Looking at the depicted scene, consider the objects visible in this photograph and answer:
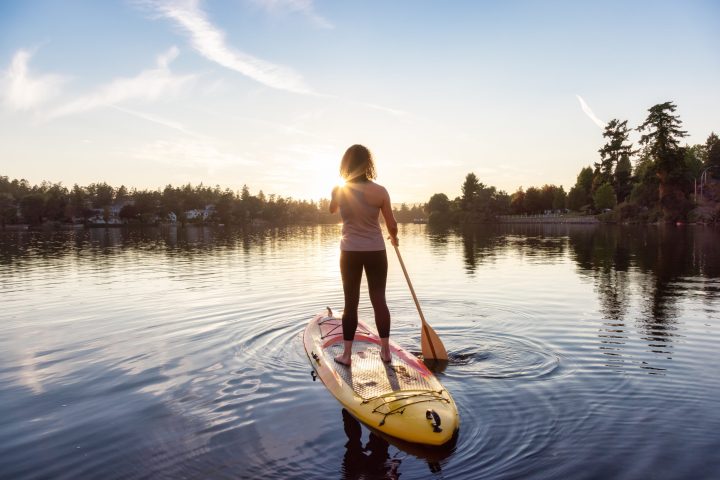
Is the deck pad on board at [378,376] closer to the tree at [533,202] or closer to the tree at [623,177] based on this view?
the tree at [623,177]

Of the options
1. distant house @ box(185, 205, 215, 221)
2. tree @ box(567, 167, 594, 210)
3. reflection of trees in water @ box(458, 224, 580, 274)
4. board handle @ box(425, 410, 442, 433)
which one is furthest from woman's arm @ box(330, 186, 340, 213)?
distant house @ box(185, 205, 215, 221)

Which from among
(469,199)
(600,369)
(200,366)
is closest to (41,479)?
(200,366)

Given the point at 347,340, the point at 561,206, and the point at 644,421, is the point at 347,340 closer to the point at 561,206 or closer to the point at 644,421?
the point at 644,421

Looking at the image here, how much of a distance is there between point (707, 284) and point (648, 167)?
245ft

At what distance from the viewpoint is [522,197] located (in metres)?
143

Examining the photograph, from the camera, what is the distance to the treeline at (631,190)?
75.2 metres

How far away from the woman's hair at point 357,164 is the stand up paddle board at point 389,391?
252 centimetres

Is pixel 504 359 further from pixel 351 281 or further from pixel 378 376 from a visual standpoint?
pixel 351 281

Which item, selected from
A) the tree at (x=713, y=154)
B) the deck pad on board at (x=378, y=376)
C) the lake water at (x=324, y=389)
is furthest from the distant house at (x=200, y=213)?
the deck pad on board at (x=378, y=376)

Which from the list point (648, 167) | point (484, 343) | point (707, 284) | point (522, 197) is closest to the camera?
point (484, 343)

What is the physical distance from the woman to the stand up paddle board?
588 mm

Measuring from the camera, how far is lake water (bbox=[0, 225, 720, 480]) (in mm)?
4488

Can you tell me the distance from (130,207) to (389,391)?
145 m

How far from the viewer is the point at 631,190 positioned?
92500 millimetres
